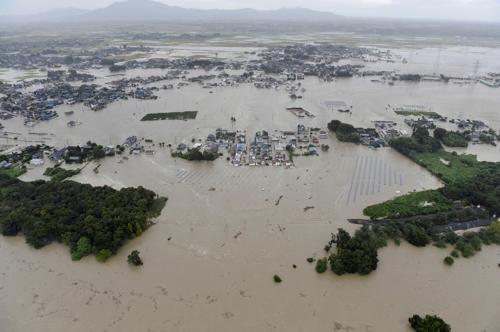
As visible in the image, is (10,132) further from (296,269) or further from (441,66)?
(441,66)

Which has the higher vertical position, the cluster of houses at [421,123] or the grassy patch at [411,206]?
the cluster of houses at [421,123]

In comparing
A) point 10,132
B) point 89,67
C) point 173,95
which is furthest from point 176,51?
point 10,132

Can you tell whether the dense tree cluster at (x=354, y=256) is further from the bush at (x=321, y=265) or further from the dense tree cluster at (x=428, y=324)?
the dense tree cluster at (x=428, y=324)

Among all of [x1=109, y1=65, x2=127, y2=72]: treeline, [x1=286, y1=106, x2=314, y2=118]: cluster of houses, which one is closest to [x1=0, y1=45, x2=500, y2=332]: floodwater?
[x1=286, y1=106, x2=314, y2=118]: cluster of houses

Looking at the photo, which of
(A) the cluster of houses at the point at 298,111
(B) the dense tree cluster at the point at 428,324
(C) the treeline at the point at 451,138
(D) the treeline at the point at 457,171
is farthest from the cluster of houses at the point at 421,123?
(B) the dense tree cluster at the point at 428,324

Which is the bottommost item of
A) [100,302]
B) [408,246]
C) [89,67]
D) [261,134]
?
[100,302]

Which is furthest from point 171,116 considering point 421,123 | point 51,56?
point 51,56
